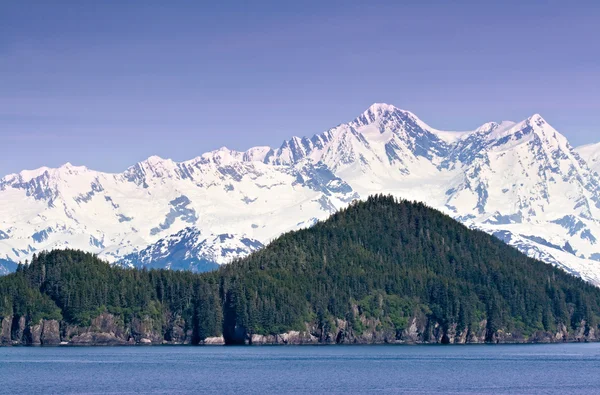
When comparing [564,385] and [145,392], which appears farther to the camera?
[564,385]

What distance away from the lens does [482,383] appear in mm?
199625

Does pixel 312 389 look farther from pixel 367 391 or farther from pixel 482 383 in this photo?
pixel 482 383

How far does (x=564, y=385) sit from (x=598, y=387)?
6740mm

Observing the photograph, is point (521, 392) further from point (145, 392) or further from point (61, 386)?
point (61, 386)

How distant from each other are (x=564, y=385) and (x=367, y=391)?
105 ft

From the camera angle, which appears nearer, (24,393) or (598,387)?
(24,393)

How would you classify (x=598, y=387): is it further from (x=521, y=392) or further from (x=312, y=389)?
(x=312, y=389)

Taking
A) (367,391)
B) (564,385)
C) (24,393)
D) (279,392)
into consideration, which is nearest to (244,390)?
(279,392)

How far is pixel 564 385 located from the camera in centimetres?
19762

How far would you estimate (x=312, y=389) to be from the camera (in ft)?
623

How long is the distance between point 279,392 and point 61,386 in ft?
107

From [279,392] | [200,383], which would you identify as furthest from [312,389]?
[200,383]

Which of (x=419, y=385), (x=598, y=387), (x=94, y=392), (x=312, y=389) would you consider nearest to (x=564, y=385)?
(x=598, y=387)

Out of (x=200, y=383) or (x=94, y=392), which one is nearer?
(x=94, y=392)
